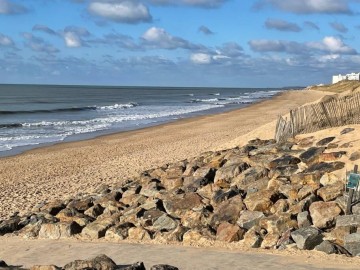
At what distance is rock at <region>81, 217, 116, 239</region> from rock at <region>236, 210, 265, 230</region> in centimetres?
269

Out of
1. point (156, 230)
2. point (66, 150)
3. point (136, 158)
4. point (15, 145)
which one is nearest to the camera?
point (156, 230)

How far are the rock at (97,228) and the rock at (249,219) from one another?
2691 millimetres

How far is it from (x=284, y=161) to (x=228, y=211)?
8.44ft

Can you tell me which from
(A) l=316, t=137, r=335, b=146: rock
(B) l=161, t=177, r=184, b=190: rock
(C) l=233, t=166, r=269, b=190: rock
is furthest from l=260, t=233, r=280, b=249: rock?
(A) l=316, t=137, r=335, b=146: rock

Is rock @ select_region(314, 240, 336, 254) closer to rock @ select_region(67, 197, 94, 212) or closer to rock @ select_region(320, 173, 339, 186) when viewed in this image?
rock @ select_region(320, 173, 339, 186)

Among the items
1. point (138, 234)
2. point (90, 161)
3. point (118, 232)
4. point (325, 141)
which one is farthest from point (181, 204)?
point (90, 161)

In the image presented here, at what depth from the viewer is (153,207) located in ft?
35.4

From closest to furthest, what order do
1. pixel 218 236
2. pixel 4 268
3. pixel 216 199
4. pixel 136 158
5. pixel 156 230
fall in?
1. pixel 4 268
2. pixel 218 236
3. pixel 156 230
4. pixel 216 199
5. pixel 136 158

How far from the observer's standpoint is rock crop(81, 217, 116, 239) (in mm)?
9797

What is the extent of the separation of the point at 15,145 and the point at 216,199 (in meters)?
18.6

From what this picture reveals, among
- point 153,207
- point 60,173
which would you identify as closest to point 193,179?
point 153,207

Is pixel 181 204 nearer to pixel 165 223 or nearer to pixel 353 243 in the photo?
pixel 165 223

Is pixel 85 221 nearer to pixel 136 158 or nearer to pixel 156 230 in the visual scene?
pixel 156 230

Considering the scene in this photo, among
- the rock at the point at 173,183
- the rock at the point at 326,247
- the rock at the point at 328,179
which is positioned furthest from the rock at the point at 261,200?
the rock at the point at 173,183
